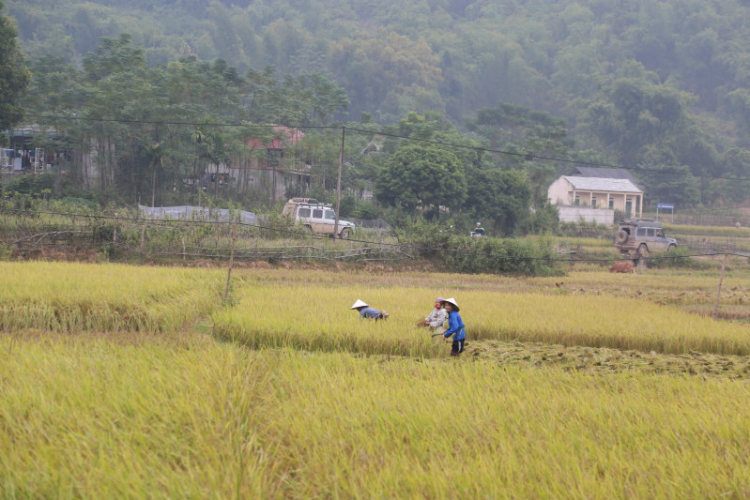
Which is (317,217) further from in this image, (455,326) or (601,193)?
(601,193)

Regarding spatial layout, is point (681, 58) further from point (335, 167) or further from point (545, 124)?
point (335, 167)

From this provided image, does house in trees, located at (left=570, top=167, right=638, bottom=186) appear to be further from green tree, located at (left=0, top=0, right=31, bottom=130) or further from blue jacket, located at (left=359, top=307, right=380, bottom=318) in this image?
blue jacket, located at (left=359, top=307, right=380, bottom=318)

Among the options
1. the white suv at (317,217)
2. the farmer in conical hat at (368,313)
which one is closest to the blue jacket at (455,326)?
the farmer in conical hat at (368,313)

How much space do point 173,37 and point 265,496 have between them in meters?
93.2

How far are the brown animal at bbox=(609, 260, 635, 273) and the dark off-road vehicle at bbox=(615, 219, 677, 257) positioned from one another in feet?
15.9

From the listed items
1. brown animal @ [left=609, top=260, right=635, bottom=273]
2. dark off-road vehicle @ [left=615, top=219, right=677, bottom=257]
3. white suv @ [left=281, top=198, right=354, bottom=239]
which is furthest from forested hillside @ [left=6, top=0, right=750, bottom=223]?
white suv @ [left=281, top=198, right=354, bottom=239]

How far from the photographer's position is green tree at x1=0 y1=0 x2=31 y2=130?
79.1 ft

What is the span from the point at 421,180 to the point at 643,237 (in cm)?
1161

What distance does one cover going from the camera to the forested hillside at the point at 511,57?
70938 mm

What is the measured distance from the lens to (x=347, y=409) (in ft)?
18.5

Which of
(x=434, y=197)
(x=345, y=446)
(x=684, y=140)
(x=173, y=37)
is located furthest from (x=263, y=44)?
(x=345, y=446)

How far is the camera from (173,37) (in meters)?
88.2

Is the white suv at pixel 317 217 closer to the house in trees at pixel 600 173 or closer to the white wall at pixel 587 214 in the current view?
the white wall at pixel 587 214

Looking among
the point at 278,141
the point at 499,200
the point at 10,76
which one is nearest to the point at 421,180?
the point at 499,200
